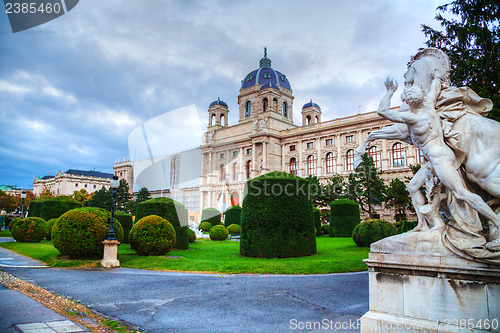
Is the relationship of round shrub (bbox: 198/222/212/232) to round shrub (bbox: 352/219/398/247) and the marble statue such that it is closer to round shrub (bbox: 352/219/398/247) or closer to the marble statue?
round shrub (bbox: 352/219/398/247)

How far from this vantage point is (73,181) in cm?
8925

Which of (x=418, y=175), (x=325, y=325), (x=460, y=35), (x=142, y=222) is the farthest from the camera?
(x=142, y=222)

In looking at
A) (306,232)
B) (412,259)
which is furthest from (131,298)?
(306,232)

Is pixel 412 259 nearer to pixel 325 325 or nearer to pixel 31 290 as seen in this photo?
pixel 325 325

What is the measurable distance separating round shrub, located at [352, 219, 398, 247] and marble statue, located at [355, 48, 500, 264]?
31.0ft

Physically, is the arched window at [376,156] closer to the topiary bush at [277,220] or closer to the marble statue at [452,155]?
the topiary bush at [277,220]

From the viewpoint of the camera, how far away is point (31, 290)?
589cm

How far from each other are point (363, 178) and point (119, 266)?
21.9 metres

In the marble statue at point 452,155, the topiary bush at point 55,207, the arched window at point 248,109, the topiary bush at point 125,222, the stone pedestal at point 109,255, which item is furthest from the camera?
the arched window at point 248,109

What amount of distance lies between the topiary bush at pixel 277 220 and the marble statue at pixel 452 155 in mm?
7138

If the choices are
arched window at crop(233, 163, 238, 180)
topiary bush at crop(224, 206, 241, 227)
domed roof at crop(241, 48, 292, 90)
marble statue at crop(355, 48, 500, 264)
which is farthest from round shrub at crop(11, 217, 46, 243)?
domed roof at crop(241, 48, 292, 90)

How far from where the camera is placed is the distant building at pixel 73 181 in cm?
8789

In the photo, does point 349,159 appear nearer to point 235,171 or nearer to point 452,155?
point 235,171

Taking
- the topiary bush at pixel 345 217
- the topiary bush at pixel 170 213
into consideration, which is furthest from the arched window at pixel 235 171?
the topiary bush at pixel 170 213
